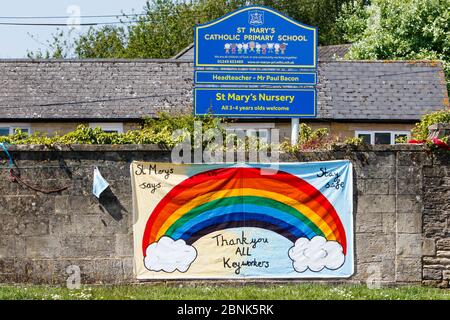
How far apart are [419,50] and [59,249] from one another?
812 inches

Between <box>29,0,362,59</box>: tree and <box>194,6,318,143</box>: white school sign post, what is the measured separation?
94.2 feet

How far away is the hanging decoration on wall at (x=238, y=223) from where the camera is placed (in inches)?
474

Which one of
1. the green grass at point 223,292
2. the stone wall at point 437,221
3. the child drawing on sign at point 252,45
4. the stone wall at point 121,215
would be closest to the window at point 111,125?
the child drawing on sign at point 252,45

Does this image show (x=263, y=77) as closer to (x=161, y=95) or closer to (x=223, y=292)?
(x=223, y=292)

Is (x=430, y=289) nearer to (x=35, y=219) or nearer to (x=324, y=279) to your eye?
(x=324, y=279)

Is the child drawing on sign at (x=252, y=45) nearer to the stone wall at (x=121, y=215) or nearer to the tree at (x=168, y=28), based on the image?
the stone wall at (x=121, y=215)

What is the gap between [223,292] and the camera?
37.0ft

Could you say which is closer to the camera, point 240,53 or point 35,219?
Result: point 35,219

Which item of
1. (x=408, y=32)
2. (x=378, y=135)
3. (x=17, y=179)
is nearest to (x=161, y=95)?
(x=378, y=135)

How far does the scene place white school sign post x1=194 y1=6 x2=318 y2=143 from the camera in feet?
51.7

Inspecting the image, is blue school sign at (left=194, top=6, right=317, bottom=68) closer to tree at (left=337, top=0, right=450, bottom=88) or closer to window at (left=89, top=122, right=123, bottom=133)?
window at (left=89, top=122, right=123, bottom=133)
